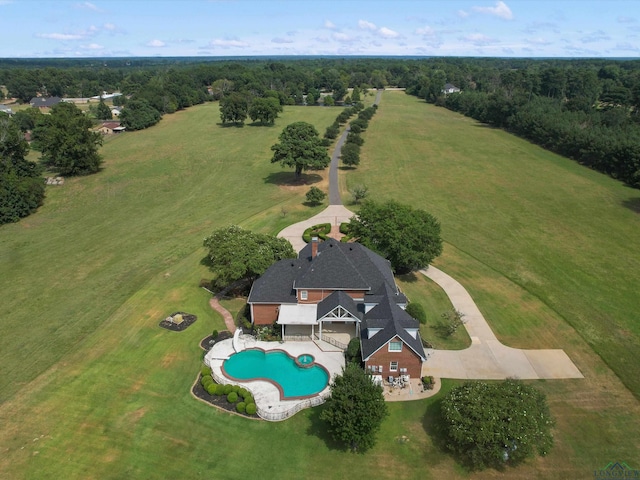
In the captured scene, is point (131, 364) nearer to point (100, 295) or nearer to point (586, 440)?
point (100, 295)

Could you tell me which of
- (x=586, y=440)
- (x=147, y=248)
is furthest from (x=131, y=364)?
(x=586, y=440)

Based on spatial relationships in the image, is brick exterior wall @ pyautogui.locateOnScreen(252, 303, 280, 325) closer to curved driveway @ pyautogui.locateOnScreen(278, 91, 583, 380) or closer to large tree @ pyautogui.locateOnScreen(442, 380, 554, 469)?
curved driveway @ pyautogui.locateOnScreen(278, 91, 583, 380)

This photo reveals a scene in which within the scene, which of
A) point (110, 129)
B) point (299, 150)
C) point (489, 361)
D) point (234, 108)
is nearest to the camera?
point (489, 361)

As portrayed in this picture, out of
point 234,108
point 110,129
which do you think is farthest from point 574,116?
Answer: point 110,129

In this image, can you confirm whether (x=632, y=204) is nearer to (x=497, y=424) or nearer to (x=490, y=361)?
(x=490, y=361)

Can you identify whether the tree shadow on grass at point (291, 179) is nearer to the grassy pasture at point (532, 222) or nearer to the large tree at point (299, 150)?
the large tree at point (299, 150)

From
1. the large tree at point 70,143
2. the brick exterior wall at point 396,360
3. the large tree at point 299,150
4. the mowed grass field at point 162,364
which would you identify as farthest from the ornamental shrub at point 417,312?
the large tree at point 70,143
